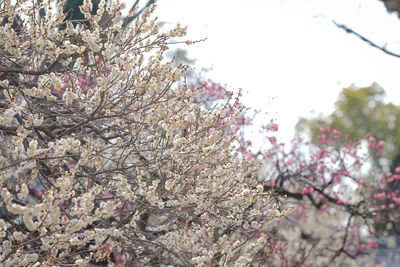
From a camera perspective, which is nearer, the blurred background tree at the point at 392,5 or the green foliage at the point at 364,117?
the blurred background tree at the point at 392,5

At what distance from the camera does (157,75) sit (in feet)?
10.6

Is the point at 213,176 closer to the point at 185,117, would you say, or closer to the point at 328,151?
the point at 185,117

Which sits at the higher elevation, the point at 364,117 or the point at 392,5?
the point at 364,117

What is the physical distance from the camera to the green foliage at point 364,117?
2577cm

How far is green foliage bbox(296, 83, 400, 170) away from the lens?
25766mm

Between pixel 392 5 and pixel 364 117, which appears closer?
pixel 392 5

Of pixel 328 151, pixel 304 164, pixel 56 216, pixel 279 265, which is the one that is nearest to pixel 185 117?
pixel 56 216

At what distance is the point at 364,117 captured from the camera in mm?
27547

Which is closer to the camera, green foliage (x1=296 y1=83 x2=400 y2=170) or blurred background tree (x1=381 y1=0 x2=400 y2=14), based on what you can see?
blurred background tree (x1=381 y1=0 x2=400 y2=14)

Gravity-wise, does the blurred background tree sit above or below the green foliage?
below

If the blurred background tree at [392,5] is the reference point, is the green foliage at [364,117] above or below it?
above

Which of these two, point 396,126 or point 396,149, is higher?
point 396,126

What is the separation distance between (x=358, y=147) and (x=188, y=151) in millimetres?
6756

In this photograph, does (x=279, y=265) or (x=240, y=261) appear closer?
(x=240, y=261)
